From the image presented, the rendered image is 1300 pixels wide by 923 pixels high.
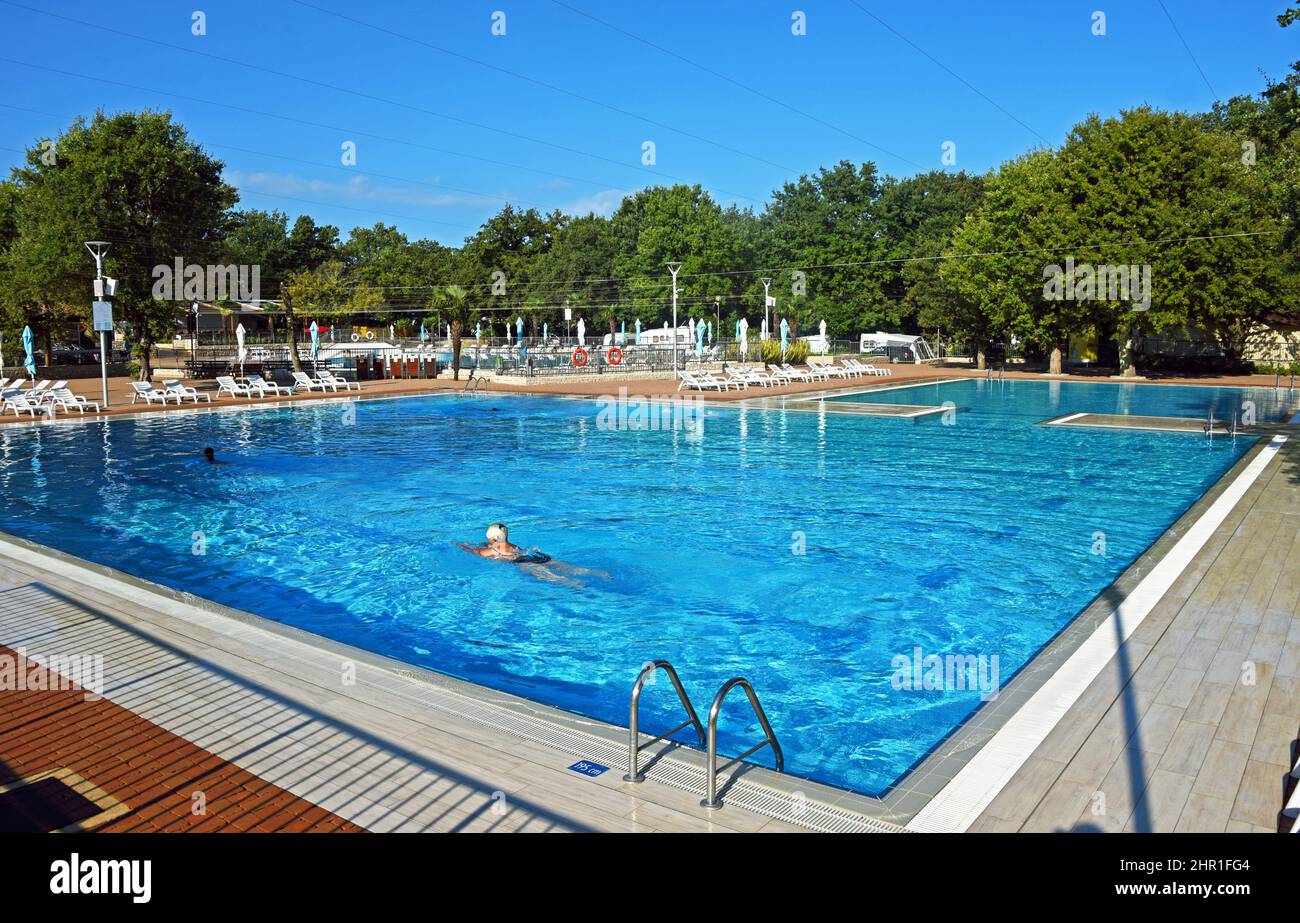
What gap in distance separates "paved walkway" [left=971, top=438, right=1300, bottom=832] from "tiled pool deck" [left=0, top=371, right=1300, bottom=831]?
2 centimetres

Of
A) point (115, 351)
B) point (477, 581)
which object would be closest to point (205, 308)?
point (115, 351)

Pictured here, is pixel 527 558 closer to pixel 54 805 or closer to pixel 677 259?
pixel 54 805

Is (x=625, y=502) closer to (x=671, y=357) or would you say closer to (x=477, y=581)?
(x=477, y=581)

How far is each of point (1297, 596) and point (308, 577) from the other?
440 inches

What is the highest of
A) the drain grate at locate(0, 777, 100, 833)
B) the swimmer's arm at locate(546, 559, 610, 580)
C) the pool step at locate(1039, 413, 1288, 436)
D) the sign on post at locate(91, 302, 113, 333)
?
the sign on post at locate(91, 302, 113, 333)

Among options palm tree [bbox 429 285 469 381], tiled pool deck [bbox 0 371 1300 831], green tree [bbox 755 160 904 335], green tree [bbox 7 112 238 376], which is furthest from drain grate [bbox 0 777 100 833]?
green tree [bbox 755 160 904 335]

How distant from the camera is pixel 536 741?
5824mm

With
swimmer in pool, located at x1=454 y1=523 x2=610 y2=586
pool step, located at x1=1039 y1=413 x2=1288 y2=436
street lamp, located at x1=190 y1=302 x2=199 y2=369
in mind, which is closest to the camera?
swimmer in pool, located at x1=454 y1=523 x2=610 y2=586

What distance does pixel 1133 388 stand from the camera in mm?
35875

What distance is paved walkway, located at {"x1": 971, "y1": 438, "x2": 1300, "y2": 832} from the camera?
15.8 feet

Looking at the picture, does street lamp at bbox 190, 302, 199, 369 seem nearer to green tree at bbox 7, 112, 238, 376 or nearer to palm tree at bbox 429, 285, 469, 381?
green tree at bbox 7, 112, 238, 376

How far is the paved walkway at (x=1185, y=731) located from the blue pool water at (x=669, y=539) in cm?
157

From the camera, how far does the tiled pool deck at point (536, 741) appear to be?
15.8 feet

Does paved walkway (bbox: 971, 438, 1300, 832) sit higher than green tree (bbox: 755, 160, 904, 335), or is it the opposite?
green tree (bbox: 755, 160, 904, 335)
